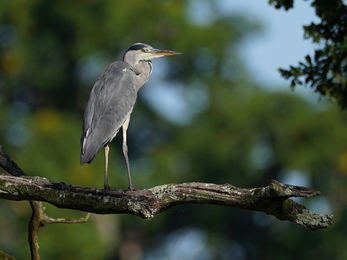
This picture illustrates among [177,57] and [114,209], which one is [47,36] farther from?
[114,209]

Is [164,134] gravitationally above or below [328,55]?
above

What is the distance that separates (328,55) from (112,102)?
2.26m

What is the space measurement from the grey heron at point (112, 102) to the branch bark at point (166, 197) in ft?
4.52

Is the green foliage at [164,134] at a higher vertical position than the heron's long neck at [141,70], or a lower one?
higher

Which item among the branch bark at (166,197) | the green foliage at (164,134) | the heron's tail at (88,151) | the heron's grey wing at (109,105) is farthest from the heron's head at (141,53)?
the green foliage at (164,134)

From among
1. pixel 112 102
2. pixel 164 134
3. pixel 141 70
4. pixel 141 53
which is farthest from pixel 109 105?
pixel 164 134

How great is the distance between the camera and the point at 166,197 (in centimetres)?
431

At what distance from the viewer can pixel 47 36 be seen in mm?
24281

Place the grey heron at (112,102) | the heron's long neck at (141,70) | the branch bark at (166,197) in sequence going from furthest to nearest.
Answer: the heron's long neck at (141,70), the grey heron at (112,102), the branch bark at (166,197)

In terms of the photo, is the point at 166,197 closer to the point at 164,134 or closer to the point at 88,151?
the point at 88,151

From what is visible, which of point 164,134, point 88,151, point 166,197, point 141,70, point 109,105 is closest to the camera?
point 166,197

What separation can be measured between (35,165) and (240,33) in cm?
1139

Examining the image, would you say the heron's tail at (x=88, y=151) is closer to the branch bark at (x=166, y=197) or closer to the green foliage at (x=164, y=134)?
the branch bark at (x=166, y=197)

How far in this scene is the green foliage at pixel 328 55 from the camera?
491 centimetres
